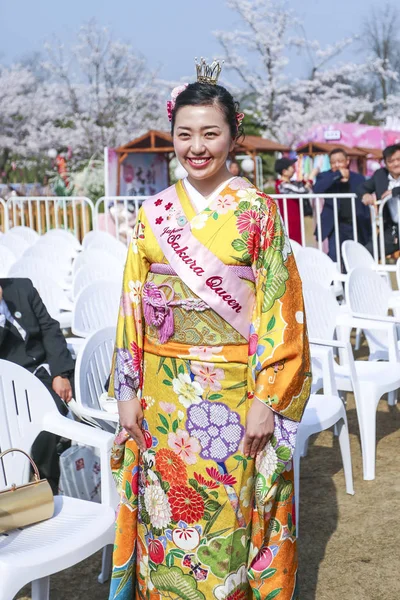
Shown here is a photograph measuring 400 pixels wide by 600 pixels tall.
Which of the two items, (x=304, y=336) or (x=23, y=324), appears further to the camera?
(x=23, y=324)

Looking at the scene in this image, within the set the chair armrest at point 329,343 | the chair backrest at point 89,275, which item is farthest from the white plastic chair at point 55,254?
the chair armrest at point 329,343

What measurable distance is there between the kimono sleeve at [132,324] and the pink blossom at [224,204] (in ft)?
0.75

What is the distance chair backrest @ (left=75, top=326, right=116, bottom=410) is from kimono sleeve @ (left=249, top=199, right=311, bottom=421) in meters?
1.09

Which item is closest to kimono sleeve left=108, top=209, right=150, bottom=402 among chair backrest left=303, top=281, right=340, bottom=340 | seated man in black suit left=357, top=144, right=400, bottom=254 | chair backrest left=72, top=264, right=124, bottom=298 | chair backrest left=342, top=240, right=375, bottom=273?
chair backrest left=303, top=281, right=340, bottom=340

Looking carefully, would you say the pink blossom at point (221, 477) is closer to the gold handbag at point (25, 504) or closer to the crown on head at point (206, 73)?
the gold handbag at point (25, 504)

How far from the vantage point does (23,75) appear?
31.8 metres

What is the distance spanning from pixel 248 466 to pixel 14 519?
2.41 feet

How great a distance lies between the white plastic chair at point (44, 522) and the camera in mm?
2266

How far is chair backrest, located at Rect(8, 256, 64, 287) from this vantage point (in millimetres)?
5531

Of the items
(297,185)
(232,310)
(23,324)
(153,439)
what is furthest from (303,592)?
(297,185)

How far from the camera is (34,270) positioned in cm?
579

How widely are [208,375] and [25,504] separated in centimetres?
71

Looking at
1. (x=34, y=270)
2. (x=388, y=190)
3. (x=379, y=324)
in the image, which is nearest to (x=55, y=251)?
(x=34, y=270)

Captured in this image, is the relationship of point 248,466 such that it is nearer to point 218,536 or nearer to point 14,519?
point 218,536
